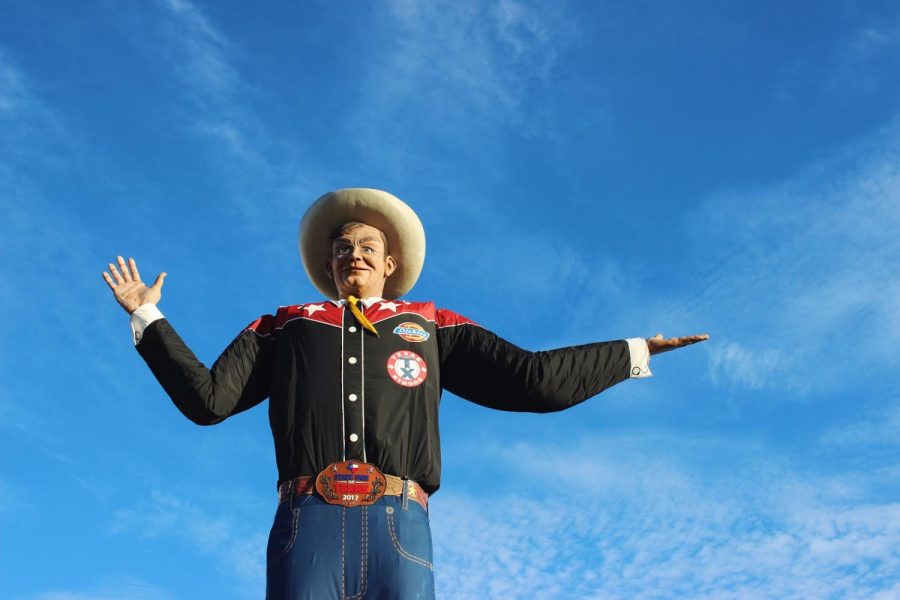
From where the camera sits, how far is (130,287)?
7113 millimetres

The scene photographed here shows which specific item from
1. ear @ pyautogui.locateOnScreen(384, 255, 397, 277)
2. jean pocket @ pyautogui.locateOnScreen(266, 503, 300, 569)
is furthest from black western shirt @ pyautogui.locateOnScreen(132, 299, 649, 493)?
ear @ pyautogui.locateOnScreen(384, 255, 397, 277)

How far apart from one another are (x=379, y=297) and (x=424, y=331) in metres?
0.64

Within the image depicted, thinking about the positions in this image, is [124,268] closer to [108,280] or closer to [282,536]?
[108,280]

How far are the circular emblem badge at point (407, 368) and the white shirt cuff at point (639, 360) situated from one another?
1.55 m

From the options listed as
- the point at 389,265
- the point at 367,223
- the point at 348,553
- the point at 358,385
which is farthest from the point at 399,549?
the point at 367,223

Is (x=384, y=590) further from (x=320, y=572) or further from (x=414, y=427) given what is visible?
(x=414, y=427)

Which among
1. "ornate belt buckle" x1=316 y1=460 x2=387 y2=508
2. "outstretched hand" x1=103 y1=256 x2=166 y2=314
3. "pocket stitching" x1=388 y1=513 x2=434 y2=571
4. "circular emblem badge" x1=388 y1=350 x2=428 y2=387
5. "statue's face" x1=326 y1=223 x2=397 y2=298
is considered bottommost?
"pocket stitching" x1=388 y1=513 x2=434 y2=571

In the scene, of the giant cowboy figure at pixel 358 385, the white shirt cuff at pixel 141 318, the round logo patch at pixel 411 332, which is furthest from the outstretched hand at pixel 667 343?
the white shirt cuff at pixel 141 318

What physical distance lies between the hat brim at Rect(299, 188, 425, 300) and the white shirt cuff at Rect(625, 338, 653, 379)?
2015 mm

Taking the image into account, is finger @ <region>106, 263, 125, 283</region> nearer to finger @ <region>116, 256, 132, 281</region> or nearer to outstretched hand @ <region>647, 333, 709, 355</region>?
finger @ <region>116, 256, 132, 281</region>

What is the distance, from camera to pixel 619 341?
754cm

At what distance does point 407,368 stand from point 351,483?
3.38ft

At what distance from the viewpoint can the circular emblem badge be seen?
278 inches

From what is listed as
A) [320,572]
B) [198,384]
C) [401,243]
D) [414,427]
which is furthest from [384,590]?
[401,243]
